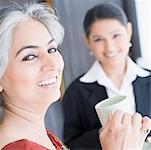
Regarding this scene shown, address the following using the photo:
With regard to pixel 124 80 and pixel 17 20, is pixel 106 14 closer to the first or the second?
Result: pixel 124 80

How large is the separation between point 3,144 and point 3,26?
231 millimetres

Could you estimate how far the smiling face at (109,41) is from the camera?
1.30m

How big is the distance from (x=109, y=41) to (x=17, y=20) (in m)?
0.63

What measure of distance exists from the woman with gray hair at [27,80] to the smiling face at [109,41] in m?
0.54

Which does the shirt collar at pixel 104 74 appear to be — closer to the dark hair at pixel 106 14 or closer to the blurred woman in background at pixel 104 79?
the blurred woman in background at pixel 104 79

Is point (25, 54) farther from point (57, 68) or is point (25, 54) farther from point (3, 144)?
point (3, 144)

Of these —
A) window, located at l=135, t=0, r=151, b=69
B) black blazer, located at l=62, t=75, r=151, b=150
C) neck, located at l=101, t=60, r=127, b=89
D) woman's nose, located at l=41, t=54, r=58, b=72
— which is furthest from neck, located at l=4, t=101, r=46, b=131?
window, located at l=135, t=0, r=151, b=69

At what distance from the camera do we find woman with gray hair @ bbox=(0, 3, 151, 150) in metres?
0.68

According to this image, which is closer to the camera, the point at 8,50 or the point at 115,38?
the point at 8,50

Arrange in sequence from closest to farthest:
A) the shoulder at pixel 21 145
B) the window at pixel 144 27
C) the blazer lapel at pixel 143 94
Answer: the shoulder at pixel 21 145, the blazer lapel at pixel 143 94, the window at pixel 144 27

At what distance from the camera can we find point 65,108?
52.1 inches

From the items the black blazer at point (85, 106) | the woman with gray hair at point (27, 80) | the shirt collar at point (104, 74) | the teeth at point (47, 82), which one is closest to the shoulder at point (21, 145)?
the woman with gray hair at point (27, 80)

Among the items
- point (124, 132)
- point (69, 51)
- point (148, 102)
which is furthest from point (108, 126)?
point (69, 51)

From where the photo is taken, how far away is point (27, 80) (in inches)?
28.4
